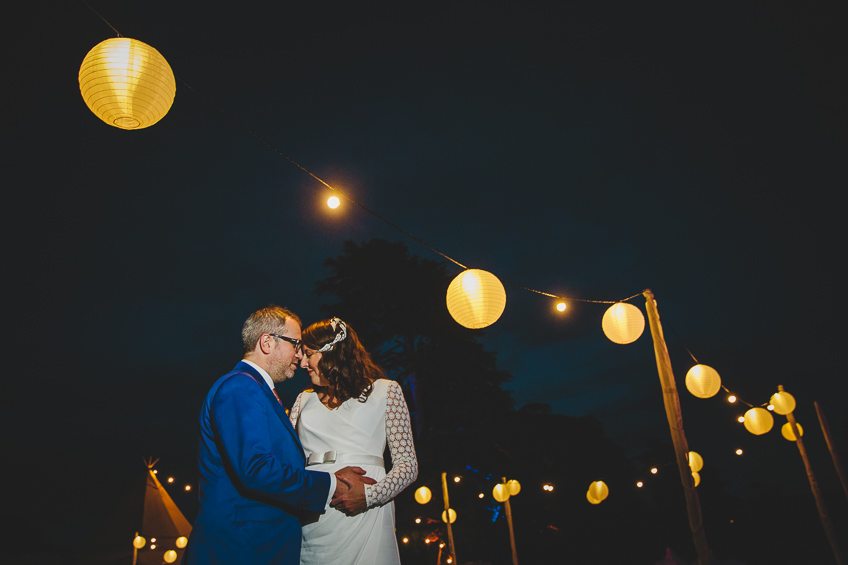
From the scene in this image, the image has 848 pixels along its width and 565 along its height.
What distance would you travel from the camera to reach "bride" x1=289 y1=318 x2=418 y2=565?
2.11 m

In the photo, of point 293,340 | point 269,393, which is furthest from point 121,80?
point 269,393

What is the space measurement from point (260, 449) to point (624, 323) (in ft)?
20.2

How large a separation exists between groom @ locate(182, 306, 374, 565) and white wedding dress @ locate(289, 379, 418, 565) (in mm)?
132

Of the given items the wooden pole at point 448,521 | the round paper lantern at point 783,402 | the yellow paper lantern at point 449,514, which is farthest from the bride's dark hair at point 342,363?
the yellow paper lantern at point 449,514

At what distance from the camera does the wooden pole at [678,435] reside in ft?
16.9

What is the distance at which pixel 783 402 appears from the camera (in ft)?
30.6

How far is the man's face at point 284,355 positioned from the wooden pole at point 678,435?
480 centimetres

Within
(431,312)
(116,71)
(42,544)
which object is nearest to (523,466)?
(431,312)

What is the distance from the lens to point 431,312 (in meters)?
15.9

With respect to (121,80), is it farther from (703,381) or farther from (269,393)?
(703,381)

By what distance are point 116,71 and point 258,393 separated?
8.69 ft

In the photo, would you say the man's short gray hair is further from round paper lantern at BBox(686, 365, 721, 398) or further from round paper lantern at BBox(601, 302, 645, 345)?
round paper lantern at BBox(686, 365, 721, 398)

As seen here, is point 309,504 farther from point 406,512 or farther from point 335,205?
point 406,512

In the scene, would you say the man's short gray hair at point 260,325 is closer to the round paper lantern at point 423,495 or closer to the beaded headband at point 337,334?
the beaded headband at point 337,334
